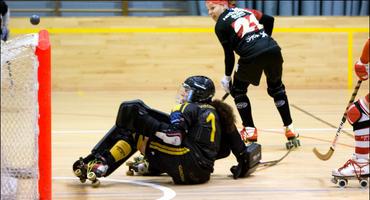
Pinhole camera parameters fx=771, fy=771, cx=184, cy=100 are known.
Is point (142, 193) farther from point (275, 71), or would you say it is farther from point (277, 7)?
point (277, 7)

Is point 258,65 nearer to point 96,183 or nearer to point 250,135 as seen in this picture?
point 250,135

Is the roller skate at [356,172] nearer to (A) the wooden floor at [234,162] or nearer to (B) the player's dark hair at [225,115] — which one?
(A) the wooden floor at [234,162]

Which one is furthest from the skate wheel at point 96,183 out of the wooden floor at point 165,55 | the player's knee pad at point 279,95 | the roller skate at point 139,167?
the wooden floor at point 165,55

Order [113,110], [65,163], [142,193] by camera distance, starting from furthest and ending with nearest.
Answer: [113,110]
[65,163]
[142,193]

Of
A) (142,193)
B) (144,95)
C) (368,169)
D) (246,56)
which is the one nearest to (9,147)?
(142,193)

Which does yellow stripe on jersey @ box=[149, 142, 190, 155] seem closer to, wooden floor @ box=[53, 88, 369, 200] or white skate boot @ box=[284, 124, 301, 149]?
wooden floor @ box=[53, 88, 369, 200]

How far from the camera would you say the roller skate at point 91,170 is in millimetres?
4340

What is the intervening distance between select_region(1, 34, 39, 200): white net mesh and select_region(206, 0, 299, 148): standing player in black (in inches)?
84.9

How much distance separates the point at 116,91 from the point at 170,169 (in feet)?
19.8

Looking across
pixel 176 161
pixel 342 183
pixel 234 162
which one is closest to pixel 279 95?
pixel 234 162

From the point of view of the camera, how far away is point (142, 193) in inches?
166

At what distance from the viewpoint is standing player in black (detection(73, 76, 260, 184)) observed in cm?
425

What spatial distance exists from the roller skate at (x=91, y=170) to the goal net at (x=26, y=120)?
2.15 ft

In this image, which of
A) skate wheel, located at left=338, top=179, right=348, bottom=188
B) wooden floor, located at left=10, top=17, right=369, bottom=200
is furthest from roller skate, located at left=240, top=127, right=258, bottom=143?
wooden floor, located at left=10, top=17, right=369, bottom=200
